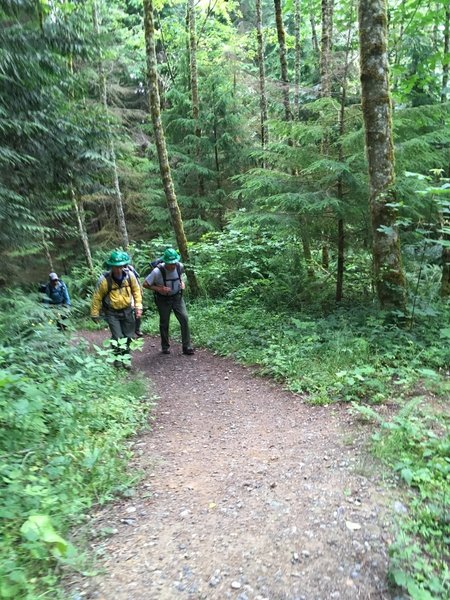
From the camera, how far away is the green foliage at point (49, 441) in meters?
2.78

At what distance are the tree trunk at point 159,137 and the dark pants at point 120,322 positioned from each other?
16.1 feet

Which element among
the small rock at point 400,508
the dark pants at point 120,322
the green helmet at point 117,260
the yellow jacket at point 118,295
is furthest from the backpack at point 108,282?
the small rock at point 400,508

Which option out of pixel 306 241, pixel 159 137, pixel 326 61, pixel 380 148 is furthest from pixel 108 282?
pixel 326 61

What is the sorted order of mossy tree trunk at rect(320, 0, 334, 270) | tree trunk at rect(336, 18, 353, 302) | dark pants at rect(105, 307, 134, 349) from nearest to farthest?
dark pants at rect(105, 307, 134, 349), tree trunk at rect(336, 18, 353, 302), mossy tree trunk at rect(320, 0, 334, 270)

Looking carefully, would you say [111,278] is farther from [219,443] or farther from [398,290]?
[398,290]

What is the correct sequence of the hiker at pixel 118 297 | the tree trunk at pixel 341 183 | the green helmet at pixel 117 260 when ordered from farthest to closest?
the tree trunk at pixel 341 183, the hiker at pixel 118 297, the green helmet at pixel 117 260

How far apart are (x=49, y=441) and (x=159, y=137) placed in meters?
9.21

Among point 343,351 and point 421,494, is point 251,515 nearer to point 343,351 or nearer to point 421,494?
point 421,494

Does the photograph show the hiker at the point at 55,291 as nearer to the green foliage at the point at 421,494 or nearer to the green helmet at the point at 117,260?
the green helmet at the point at 117,260

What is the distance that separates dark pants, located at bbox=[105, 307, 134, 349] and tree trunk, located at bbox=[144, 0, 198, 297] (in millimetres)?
4901

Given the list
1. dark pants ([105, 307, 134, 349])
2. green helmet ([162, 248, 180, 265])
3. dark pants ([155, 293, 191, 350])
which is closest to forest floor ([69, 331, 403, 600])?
dark pants ([105, 307, 134, 349])

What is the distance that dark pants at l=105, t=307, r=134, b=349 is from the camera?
760 centimetres

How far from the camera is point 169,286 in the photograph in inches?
336

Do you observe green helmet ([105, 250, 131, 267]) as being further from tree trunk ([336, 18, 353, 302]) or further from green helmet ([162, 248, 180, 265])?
tree trunk ([336, 18, 353, 302])
